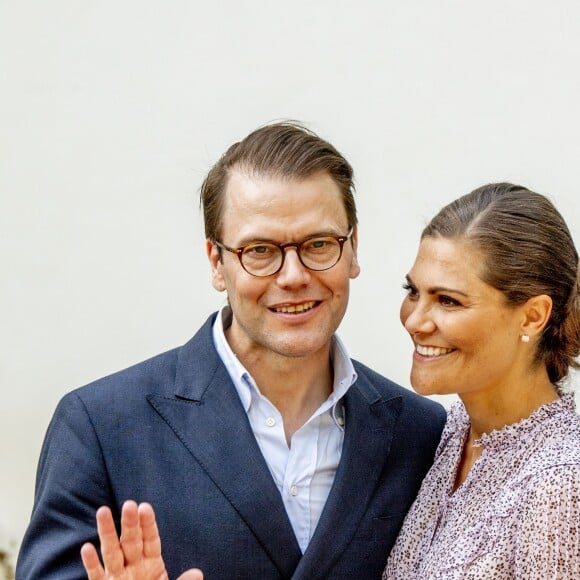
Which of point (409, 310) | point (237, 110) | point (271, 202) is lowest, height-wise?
point (409, 310)

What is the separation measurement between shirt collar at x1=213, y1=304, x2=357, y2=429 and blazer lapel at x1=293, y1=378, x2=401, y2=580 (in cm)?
3

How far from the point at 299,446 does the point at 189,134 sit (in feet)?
5.16

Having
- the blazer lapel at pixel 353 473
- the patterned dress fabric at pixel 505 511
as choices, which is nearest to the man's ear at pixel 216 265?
the blazer lapel at pixel 353 473

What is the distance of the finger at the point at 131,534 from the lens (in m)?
2.11

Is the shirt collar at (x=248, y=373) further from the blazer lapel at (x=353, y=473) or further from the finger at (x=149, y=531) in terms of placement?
the finger at (x=149, y=531)

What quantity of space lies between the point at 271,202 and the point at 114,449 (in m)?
0.63

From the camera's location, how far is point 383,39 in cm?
388

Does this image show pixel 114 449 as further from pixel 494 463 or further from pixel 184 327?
pixel 184 327

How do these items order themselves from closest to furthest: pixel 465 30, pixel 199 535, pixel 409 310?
pixel 199 535 < pixel 409 310 < pixel 465 30

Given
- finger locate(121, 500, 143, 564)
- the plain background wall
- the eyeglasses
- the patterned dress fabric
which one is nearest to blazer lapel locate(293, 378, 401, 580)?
the patterned dress fabric

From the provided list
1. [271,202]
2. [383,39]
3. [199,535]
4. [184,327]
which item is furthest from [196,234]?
[199,535]

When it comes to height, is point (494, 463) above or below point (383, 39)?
below

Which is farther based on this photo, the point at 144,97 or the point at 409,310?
the point at 144,97

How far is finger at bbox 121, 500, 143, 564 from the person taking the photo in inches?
83.2
